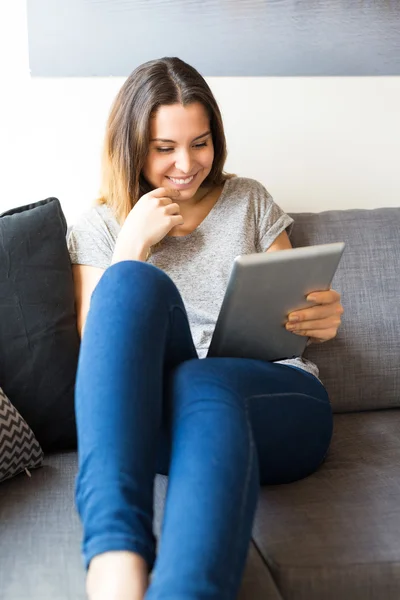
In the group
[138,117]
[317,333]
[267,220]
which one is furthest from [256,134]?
[317,333]

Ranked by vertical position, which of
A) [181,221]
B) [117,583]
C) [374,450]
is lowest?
[374,450]

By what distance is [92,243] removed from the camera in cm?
157

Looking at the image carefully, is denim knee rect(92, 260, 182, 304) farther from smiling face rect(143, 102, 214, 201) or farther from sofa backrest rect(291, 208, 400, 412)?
sofa backrest rect(291, 208, 400, 412)

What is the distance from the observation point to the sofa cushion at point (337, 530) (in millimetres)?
1084

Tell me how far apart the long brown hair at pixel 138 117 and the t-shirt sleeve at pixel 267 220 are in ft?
0.49

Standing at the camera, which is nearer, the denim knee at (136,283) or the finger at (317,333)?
the denim knee at (136,283)

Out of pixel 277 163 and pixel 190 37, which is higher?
pixel 190 37

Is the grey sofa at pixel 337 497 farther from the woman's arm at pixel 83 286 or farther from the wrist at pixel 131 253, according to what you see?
the wrist at pixel 131 253

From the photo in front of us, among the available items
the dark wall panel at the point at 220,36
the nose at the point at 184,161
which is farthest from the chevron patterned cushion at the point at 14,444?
the dark wall panel at the point at 220,36

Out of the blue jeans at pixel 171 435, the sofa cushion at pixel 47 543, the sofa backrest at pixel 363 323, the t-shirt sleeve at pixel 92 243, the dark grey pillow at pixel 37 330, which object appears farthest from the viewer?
the sofa backrest at pixel 363 323

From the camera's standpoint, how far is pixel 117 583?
0.87 m

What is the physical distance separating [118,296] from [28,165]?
857mm

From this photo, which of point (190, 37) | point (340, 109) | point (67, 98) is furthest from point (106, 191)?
point (340, 109)

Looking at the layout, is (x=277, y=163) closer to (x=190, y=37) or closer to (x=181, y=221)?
(x=190, y=37)
